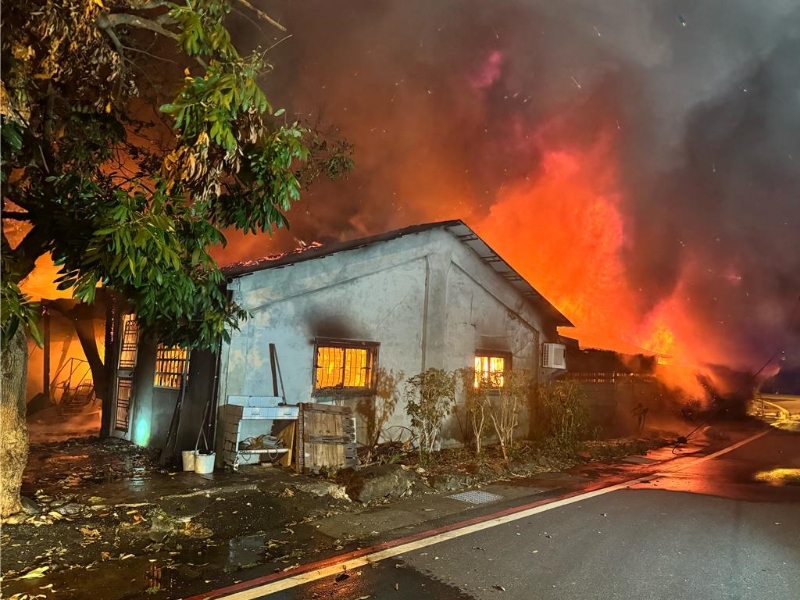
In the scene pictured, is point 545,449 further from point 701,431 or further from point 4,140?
point 4,140

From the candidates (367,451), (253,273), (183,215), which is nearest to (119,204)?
(183,215)

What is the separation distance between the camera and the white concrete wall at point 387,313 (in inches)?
408

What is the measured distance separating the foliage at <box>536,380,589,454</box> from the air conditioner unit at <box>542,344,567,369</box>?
118 cm

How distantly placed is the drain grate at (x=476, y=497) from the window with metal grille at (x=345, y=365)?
3.70 meters

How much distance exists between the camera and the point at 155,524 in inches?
259

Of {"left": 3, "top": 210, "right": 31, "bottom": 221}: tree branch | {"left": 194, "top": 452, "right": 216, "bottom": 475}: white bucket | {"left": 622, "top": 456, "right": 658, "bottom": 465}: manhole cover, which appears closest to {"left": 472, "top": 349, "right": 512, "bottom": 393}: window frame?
{"left": 622, "top": 456, "right": 658, "bottom": 465}: manhole cover

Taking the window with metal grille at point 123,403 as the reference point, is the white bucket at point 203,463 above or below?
below

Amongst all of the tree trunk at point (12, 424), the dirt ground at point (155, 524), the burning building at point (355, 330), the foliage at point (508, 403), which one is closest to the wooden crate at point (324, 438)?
the dirt ground at point (155, 524)

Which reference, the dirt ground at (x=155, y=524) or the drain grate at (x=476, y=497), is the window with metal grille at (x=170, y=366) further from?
the drain grate at (x=476, y=497)

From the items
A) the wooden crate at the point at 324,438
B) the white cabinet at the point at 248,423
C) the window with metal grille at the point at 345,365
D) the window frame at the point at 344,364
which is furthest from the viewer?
the window with metal grille at the point at 345,365

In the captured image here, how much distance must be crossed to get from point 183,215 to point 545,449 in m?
11.0

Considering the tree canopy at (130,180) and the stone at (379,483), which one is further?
the stone at (379,483)

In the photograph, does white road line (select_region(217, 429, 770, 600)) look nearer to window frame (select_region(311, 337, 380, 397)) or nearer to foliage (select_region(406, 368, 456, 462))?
foliage (select_region(406, 368, 456, 462))

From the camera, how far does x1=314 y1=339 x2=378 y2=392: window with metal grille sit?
11430mm
